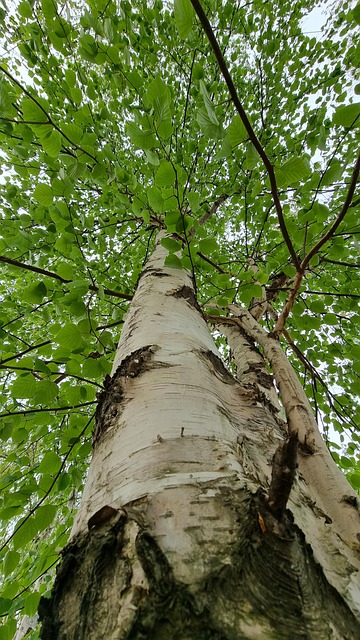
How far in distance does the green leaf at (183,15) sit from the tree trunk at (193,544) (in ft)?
3.60

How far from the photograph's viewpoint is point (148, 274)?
198 cm

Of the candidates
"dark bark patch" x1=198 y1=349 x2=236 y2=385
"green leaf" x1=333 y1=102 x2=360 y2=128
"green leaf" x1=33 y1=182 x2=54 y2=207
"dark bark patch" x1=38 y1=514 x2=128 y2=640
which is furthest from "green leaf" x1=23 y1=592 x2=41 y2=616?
"green leaf" x1=333 y1=102 x2=360 y2=128

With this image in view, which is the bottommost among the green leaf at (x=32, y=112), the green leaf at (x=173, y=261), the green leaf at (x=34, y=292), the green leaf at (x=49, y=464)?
the green leaf at (x=49, y=464)

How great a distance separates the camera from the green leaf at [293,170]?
1126mm

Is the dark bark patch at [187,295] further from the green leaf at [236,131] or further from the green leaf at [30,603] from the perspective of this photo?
the green leaf at [30,603]

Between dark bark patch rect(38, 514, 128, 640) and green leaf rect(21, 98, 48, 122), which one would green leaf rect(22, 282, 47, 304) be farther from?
dark bark patch rect(38, 514, 128, 640)

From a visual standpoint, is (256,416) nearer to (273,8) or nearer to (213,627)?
(213,627)

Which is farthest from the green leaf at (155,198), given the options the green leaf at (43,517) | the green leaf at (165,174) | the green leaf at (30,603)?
the green leaf at (30,603)

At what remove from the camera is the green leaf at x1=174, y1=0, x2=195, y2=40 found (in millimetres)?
953

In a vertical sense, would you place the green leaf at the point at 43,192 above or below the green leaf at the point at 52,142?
below

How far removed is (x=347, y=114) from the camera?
1056mm

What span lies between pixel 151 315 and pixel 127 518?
0.92m

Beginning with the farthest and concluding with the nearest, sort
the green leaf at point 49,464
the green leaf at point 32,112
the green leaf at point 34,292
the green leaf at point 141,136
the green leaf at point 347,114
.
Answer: the green leaf at point 49,464
the green leaf at point 34,292
the green leaf at point 32,112
the green leaf at point 141,136
the green leaf at point 347,114

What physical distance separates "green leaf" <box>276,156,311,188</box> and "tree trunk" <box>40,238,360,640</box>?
2.78 ft
